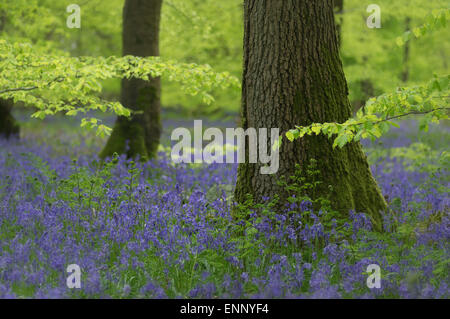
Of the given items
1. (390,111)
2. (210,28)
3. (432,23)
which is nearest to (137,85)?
(210,28)

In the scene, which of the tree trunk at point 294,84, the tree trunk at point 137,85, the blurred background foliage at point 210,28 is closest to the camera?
the tree trunk at point 294,84

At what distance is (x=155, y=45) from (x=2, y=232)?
5.81 m

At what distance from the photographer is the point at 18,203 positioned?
19.1ft

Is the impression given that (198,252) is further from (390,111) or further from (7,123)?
(7,123)

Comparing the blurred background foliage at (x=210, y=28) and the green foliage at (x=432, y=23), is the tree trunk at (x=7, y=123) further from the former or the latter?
the green foliage at (x=432, y=23)

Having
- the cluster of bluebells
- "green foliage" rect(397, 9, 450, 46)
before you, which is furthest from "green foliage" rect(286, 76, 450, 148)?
the cluster of bluebells

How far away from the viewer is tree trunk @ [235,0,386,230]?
4906 millimetres

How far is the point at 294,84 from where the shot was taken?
16.2ft

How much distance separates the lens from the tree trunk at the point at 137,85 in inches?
372

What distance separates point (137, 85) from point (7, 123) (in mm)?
6499

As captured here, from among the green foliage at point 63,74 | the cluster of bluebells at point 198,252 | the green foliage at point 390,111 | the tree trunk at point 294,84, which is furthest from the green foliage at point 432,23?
the green foliage at point 63,74

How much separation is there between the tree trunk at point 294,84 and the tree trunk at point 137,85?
4.75 meters

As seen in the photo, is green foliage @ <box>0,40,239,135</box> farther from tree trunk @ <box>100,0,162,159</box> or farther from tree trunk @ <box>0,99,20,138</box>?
tree trunk @ <box>0,99,20,138</box>
